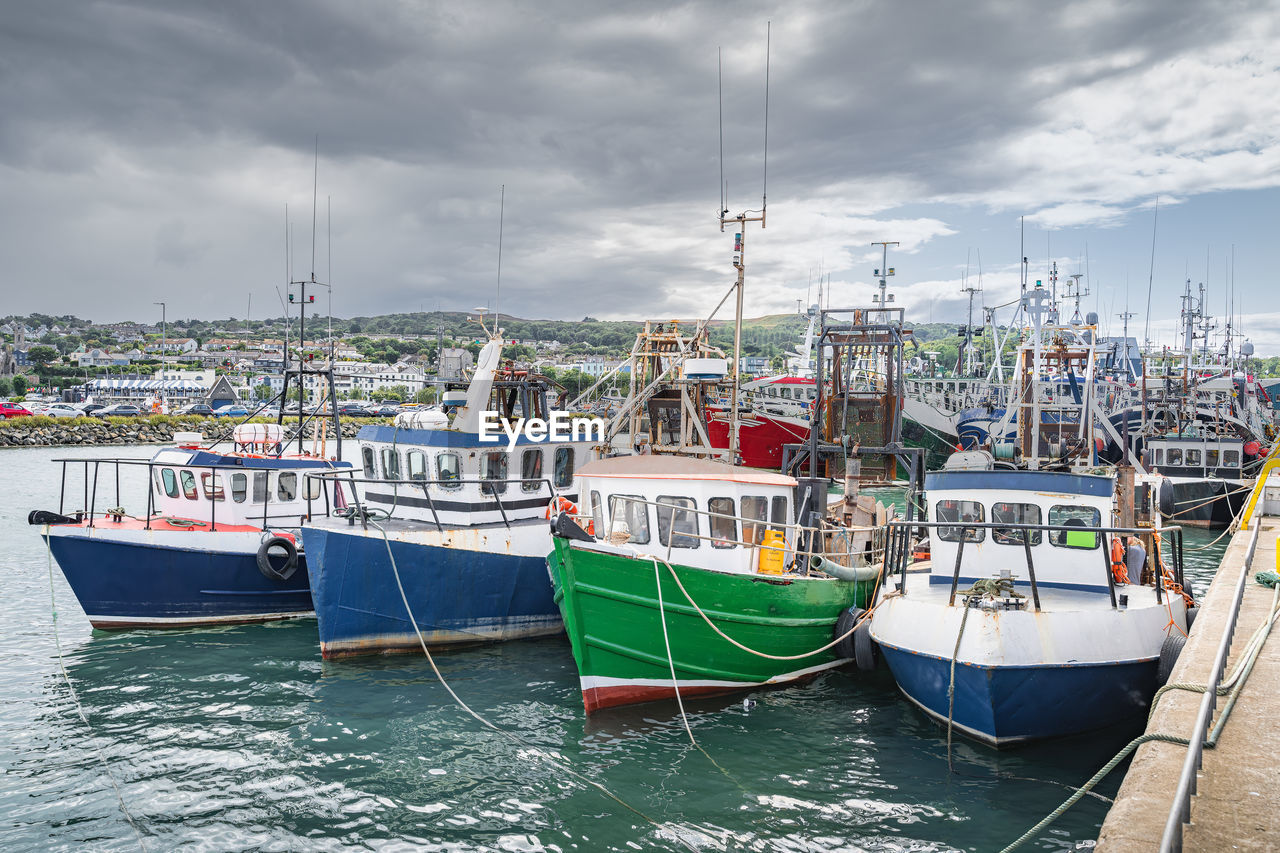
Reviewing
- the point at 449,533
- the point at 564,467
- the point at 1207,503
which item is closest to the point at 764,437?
the point at 1207,503

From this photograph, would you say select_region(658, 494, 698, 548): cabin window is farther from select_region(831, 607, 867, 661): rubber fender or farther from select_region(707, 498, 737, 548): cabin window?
select_region(831, 607, 867, 661): rubber fender

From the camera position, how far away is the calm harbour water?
8.69 metres

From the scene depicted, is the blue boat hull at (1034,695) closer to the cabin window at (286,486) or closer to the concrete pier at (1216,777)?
the concrete pier at (1216,777)

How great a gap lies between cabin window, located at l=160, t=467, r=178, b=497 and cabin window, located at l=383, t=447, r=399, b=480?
14.8 ft

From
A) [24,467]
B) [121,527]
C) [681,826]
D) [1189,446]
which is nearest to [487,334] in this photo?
[121,527]

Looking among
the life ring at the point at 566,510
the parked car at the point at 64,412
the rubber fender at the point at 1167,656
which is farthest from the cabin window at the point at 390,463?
the parked car at the point at 64,412

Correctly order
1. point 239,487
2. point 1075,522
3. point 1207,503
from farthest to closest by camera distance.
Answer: point 1207,503, point 239,487, point 1075,522

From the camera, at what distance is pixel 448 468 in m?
15.9

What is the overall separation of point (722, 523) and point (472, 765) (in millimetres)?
4811

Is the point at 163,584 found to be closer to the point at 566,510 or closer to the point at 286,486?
the point at 286,486

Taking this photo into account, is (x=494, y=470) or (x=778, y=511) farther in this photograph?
(x=494, y=470)

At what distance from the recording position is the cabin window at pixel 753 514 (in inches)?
501

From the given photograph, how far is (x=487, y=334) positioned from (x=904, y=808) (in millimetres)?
12650

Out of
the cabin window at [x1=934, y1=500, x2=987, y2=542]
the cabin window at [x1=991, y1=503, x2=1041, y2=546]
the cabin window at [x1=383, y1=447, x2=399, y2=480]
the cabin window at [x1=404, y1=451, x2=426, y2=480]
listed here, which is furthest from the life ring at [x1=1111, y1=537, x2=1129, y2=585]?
the cabin window at [x1=383, y1=447, x2=399, y2=480]
